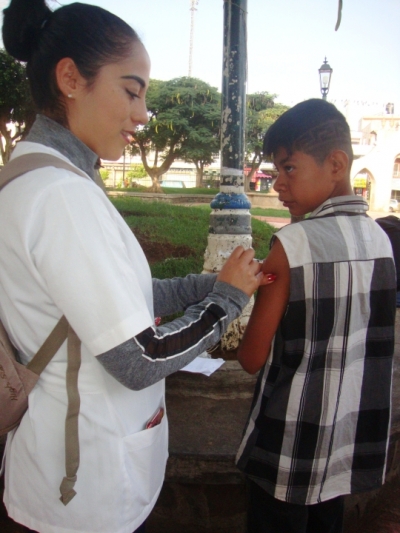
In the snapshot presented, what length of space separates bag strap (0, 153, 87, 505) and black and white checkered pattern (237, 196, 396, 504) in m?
0.58

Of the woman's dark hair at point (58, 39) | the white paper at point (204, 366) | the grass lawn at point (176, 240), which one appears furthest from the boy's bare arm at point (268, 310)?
the grass lawn at point (176, 240)

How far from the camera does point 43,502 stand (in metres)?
1.08

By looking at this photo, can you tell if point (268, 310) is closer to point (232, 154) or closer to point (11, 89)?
point (232, 154)

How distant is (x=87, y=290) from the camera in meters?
0.93

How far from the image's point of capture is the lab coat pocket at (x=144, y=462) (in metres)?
1.11

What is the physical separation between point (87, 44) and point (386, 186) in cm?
3444

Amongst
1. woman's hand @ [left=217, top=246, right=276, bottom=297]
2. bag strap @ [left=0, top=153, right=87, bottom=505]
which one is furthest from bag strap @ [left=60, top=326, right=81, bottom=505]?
woman's hand @ [left=217, top=246, right=276, bottom=297]

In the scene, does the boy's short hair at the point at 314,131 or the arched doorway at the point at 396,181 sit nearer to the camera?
the boy's short hair at the point at 314,131

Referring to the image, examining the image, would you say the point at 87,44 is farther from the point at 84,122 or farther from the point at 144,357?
the point at 144,357

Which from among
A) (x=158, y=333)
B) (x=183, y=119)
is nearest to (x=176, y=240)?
(x=158, y=333)

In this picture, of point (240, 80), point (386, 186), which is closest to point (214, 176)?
point (386, 186)

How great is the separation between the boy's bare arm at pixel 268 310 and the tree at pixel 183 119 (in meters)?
26.4

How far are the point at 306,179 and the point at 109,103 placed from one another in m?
0.61

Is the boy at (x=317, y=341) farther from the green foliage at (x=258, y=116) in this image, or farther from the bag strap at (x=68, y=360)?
the green foliage at (x=258, y=116)
